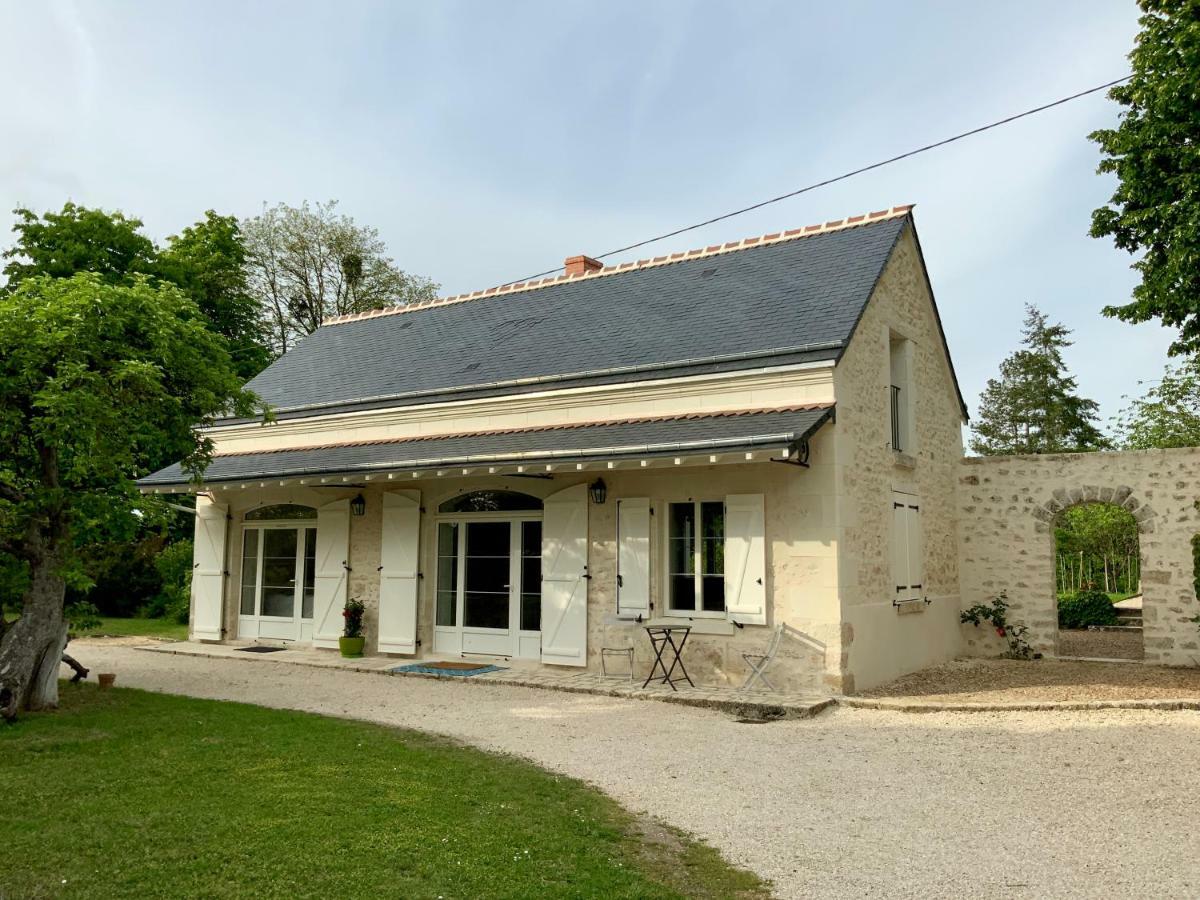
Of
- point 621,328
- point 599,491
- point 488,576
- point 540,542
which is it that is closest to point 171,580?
point 488,576

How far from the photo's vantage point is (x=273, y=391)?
1476 cm

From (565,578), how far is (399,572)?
2460 mm

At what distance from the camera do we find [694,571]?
9328 mm

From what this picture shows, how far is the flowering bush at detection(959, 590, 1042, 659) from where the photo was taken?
1176 centimetres

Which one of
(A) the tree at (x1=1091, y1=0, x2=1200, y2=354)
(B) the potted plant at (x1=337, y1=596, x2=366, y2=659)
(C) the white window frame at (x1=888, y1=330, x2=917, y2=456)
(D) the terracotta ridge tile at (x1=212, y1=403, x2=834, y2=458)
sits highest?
(A) the tree at (x1=1091, y1=0, x2=1200, y2=354)

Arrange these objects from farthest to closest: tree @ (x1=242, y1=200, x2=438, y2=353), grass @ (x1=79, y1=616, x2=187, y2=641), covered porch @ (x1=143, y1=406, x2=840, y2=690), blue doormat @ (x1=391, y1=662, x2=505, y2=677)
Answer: tree @ (x1=242, y1=200, x2=438, y2=353)
grass @ (x1=79, y1=616, x2=187, y2=641)
blue doormat @ (x1=391, y1=662, x2=505, y2=677)
covered porch @ (x1=143, y1=406, x2=840, y2=690)

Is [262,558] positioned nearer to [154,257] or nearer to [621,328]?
[621,328]

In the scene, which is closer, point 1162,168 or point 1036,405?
point 1162,168

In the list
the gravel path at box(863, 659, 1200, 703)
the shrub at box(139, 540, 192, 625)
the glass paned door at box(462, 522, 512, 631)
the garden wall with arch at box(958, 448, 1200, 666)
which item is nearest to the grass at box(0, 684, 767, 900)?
the glass paned door at box(462, 522, 512, 631)

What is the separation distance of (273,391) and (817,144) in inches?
371

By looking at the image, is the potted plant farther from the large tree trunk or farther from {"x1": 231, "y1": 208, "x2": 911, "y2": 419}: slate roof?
the large tree trunk

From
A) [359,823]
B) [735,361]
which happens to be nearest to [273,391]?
[735,361]

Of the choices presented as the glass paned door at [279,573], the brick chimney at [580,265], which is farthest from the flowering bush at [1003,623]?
the glass paned door at [279,573]

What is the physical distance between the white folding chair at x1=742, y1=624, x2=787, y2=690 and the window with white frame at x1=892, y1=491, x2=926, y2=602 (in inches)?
77.3
